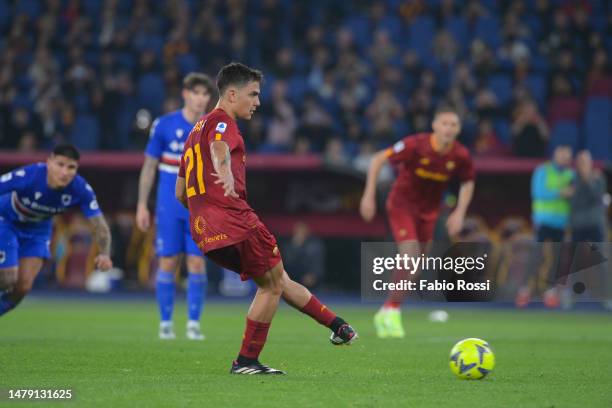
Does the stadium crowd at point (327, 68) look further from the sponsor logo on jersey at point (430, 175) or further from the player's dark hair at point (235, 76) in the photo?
the player's dark hair at point (235, 76)

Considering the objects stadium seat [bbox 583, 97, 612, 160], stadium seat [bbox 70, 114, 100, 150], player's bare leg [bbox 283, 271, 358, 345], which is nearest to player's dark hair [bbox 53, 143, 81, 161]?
player's bare leg [bbox 283, 271, 358, 345]

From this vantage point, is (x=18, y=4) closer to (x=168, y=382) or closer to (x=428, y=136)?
(x=428, y=136)

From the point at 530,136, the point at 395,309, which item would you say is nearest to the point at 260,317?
the point at 395,309

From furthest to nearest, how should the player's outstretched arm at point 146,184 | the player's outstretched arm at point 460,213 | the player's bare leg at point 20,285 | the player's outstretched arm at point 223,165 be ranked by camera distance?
the player's outstretched arm at point 460,213
the player's outstretched arm at point 146,184
the player's bare leg at point 20,285
the player's outstretched arm at point 223,165

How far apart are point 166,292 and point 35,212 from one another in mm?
1775

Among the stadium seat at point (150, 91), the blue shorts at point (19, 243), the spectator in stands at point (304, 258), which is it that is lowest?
the spectator in stands at point (304, 258)

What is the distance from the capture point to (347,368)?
8617 millimetres

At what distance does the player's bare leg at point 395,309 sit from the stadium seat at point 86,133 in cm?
1096

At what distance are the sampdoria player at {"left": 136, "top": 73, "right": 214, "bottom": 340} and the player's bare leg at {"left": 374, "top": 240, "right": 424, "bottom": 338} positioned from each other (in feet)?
6.62

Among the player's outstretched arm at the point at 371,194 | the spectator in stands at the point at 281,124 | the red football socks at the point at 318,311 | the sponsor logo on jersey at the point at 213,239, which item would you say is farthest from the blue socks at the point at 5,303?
the spectator in stands at the point at 281,124

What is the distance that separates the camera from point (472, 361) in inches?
311

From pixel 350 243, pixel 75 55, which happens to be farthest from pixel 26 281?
pixel 75 55

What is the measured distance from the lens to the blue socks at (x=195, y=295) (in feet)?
38.5

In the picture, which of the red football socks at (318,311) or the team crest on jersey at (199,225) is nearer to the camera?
the team crest on jersey at (199,225)
